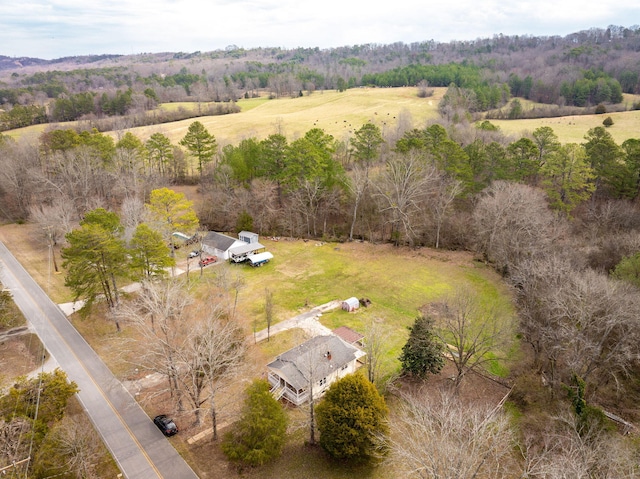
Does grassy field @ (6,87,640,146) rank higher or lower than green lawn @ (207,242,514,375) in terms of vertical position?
higher

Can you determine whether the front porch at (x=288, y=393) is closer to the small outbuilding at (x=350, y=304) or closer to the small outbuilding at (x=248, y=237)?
the small outbuilding at (x=350, y=304)

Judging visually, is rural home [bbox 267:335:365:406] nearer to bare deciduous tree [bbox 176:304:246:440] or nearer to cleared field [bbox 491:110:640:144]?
bare deciduous tree [bbox 176:304:246:440]

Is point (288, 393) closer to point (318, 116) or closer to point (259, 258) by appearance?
point (259, 258)

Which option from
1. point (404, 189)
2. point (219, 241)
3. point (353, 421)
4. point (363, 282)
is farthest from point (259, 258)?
point (353, 421)

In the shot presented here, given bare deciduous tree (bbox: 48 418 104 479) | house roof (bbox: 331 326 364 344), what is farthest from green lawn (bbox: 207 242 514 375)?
bare deciduous tree (bbox: 48 418 104 479)

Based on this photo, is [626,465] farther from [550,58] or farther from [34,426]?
[550,58]

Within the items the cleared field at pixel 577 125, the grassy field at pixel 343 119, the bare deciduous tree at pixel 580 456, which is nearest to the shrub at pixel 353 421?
the bare deciduous tree at pixel 580 456
